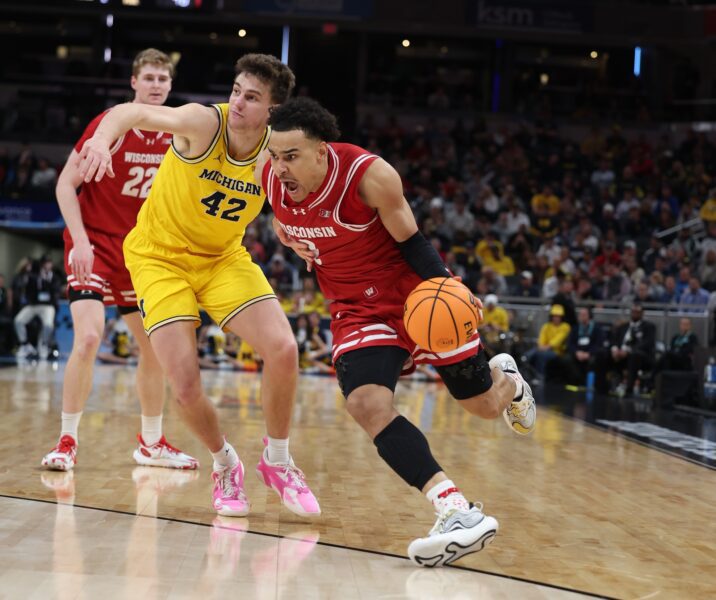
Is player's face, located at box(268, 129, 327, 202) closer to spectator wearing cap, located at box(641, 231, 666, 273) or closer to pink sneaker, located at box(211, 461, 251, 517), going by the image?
pink sneaker, located at box(211, 461, 251, 517)

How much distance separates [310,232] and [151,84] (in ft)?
6.17

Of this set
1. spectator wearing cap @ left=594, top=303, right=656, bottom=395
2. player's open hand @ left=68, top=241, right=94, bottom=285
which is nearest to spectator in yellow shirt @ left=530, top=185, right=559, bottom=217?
spectator wearing cap @ left=594, top=303, right=656, bottom=395

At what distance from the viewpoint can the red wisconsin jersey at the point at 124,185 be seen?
555 centimetres

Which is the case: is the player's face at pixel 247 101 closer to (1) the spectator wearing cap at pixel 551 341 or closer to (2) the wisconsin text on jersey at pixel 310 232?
(2) the wisconsin text on jersey at pixel 310 232

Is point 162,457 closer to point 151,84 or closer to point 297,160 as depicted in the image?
point 151,84

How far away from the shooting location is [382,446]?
3781mm

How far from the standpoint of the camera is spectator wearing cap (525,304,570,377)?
14469 millimetres

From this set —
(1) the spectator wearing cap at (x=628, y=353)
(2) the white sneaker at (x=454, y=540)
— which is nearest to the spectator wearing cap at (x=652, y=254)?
(1) the spectator wearing cap at (x=628, y=353)

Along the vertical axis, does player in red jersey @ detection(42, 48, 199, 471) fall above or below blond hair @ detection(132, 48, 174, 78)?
below

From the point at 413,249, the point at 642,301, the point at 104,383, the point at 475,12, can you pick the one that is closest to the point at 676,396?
the point at 642,301

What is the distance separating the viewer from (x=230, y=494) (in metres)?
4.38

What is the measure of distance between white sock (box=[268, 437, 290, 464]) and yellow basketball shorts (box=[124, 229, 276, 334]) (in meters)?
0.59

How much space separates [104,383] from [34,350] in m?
4.09

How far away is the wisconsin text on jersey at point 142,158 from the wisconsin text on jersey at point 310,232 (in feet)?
5.62
